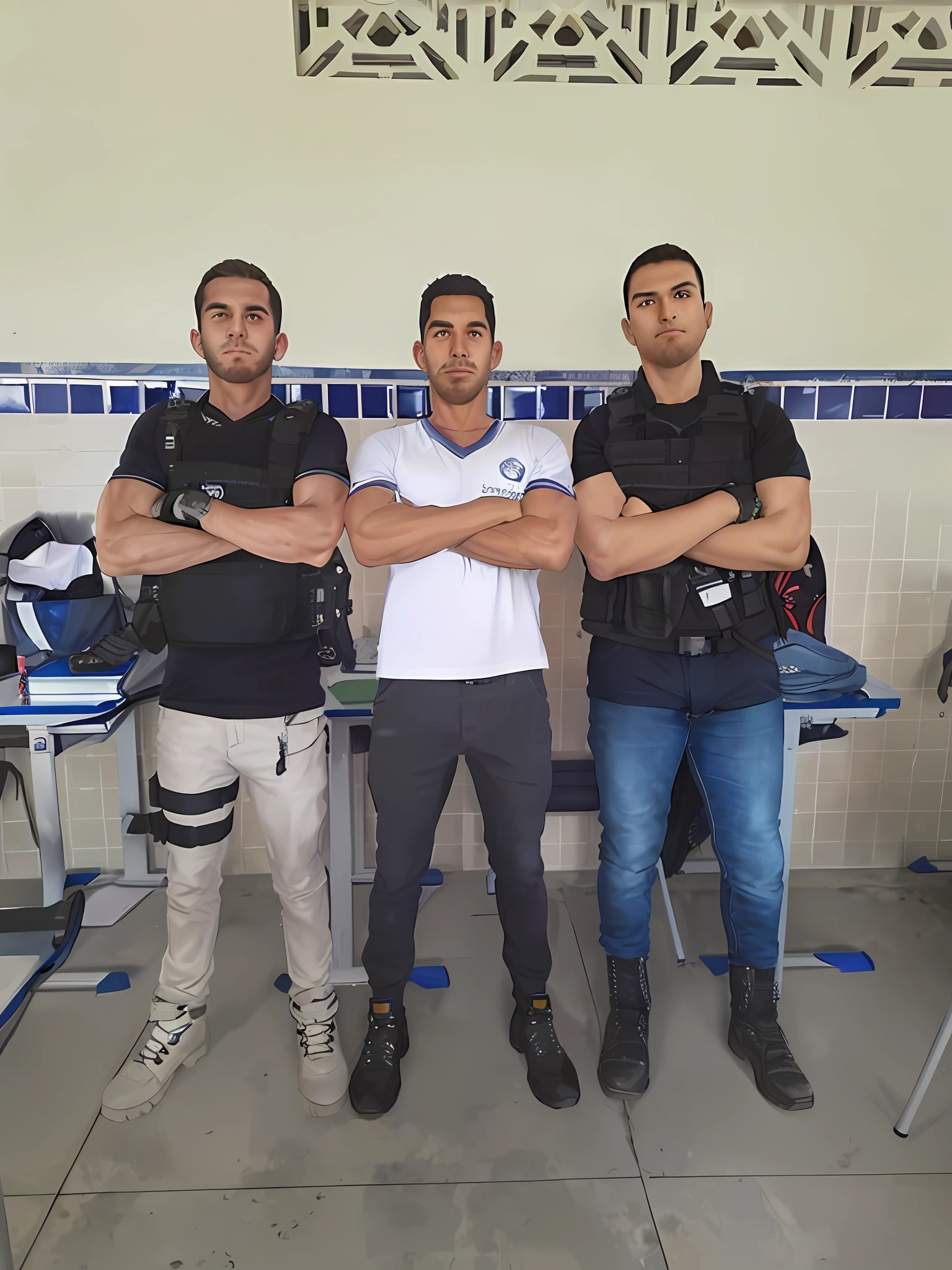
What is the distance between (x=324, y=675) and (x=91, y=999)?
1151 millimetres

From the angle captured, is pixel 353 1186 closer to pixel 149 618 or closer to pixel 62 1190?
pixel 62 1190

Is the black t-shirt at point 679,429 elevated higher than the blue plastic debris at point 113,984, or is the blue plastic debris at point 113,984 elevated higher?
the black t-shirt at point 679,429

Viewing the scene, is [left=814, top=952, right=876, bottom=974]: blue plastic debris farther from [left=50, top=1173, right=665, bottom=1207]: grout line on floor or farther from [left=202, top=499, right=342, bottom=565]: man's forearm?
[left=202, top=499, right=342, bottom=565]: man's forearm

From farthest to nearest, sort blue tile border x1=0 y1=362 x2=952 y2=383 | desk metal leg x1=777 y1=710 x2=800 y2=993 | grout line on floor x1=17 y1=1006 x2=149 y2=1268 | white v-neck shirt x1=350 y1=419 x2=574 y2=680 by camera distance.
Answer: blue tile border x1=0 y1=362 x2=952 y2=383, desk metal leg x1=777 y1=710 x2=800 y2=993, white v-neck shirt x1=350 y1=419 x2=574 y2=680, grout line on floor x1=17 y1=1006 x2=149 y2=1268

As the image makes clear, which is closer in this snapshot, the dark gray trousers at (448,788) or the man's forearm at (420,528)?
the man's forearm at (420,528)

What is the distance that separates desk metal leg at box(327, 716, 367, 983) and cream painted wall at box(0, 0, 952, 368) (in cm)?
135

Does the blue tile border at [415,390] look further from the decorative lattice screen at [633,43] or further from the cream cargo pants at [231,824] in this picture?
the cream cargo pants at [231,824]

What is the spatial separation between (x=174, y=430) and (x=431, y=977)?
5.64ft

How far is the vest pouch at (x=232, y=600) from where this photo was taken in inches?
71.0

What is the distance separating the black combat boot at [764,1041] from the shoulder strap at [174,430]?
1.90m

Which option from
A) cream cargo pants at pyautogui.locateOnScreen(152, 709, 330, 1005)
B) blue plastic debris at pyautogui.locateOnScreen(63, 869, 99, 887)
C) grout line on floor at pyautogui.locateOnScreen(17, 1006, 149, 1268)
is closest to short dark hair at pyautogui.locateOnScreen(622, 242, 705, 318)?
cream cargo pants at pyautogui.locateOnScreen(152, 709, 330, 1005)

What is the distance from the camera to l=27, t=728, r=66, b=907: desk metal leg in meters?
2.21

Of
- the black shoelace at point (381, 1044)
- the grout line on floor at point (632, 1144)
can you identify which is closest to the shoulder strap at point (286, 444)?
the black shoelace at point (381, 1044)

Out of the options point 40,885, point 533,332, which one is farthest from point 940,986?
point 40,885
